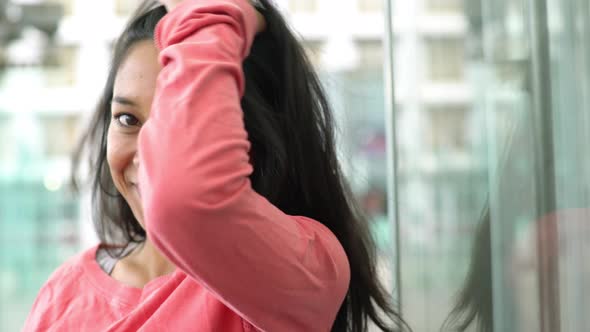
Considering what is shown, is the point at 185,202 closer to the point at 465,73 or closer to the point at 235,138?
the point at 235,138

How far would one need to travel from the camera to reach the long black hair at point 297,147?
894 mm

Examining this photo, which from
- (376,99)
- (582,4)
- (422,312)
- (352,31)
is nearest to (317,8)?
(352,31)

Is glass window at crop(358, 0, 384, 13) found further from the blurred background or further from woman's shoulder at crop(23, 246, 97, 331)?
woman's shoulder at crop(23, 246, 97, 331)

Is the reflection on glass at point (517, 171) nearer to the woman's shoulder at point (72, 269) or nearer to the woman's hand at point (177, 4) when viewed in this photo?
the woman's hand at point (177, 4)

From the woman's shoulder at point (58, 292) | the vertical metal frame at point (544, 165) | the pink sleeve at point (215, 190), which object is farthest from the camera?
the woman's shoulder at point (58, 292)

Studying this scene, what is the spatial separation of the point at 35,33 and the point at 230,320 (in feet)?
14.4

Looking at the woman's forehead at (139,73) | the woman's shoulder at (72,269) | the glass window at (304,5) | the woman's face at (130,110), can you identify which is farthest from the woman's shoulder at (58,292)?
the glass window at (304,5)

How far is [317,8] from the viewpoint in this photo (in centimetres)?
631

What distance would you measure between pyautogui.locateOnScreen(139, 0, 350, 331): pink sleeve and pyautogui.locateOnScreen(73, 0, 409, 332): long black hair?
0.13m

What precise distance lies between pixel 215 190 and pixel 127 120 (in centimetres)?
28

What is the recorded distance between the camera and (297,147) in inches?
36.0

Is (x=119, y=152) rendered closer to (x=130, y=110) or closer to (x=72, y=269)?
(x=130, y=110)

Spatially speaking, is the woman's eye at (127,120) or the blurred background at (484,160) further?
the woman's eye at (127,120)

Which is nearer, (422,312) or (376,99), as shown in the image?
(422,312)
